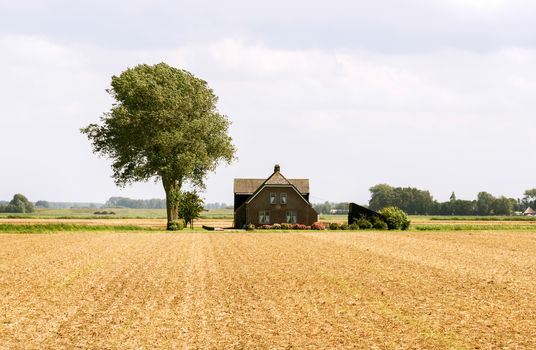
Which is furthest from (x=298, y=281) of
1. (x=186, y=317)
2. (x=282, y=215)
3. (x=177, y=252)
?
(x=282, y=215)

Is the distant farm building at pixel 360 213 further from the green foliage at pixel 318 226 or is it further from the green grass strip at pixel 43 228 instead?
the green grass strip at pixel 43 228

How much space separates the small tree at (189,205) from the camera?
8138 centimetres

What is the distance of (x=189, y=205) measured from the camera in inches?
3209

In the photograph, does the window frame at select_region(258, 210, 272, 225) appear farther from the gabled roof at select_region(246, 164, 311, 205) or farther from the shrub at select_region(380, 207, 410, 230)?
the shrub at select_region(380, 207, 410, 230)

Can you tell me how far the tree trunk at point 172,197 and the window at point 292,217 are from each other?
15.9 metres

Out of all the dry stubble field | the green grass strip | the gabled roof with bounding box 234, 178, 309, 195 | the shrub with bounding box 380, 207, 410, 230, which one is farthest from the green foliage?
the dry stubble field

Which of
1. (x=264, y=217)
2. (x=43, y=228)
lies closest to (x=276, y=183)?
(x=264, y=217)

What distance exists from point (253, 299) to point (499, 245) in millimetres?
36521

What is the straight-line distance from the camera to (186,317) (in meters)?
18.2

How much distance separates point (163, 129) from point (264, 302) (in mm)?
59095

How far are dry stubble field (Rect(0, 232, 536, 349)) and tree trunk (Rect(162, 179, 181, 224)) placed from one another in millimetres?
41767

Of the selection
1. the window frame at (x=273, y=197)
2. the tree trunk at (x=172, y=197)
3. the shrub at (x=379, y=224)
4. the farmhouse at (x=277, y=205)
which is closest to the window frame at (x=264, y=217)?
the farmhouse at (x=277, y=205)

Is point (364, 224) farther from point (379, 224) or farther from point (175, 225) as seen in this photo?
point (175, 225)

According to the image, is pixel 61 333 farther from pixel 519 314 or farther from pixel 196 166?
pixel 196 166
